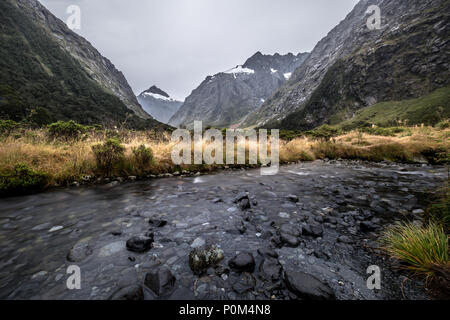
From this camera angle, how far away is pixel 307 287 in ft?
5.44

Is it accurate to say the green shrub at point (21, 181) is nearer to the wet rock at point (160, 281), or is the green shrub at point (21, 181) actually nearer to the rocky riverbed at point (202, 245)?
the rocky riverbed at point (202, 245)

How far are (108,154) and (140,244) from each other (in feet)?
17.2

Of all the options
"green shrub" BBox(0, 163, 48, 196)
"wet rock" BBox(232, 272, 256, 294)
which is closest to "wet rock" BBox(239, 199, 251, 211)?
"wet rock" BBox(232, 272, 256, 294)

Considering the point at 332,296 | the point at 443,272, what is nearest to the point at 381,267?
the point at 443,272

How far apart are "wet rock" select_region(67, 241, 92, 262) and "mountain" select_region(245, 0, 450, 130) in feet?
230

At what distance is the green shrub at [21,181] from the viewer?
15.1 ft

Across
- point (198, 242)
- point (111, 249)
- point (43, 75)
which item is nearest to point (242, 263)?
point (198, 242)

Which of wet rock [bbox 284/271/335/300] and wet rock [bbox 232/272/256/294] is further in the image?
wet rock [bbox 232/272/256/294]

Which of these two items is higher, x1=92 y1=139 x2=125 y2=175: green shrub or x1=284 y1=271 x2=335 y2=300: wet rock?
x1=92 y1=139 x2=125 y2=175: green shrub

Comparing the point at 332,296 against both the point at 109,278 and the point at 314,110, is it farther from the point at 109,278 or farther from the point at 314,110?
the point at 314,110

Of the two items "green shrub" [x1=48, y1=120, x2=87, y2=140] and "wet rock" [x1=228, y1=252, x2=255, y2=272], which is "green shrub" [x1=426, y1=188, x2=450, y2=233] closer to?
"wet rock" [x1=228, y1=252, x2=255, y2=272]

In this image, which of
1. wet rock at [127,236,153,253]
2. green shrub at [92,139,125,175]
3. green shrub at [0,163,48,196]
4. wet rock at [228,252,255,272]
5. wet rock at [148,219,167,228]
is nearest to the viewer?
wet rock at [228,252,255,272]

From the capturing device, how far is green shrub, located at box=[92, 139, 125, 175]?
618cm

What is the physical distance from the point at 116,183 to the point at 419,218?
773 cm
